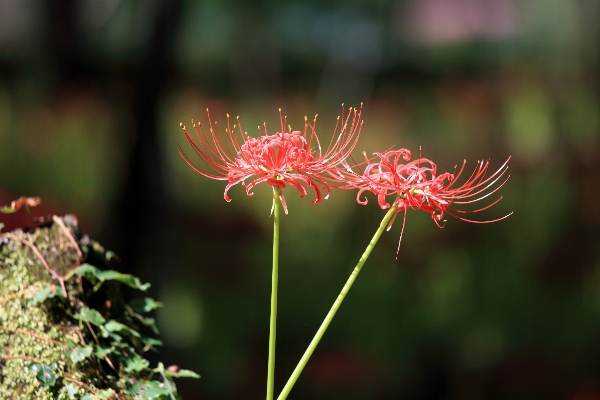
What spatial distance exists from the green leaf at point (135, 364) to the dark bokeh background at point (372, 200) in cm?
291

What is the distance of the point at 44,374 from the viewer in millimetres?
874

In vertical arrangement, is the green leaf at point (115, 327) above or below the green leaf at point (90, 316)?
below

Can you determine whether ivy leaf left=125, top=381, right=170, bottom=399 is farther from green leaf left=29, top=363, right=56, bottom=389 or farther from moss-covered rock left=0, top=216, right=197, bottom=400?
green leaf left=29, top=363, right=56, bottom=389

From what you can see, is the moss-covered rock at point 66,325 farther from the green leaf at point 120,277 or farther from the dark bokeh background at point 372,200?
the dark bokeh background at point 372,200

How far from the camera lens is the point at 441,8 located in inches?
188

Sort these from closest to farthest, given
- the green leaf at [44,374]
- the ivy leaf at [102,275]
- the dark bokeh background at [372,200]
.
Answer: the green leaf at [44,374] < the ivy leaf at [102,275] < the dark bokeh background at [372,200]

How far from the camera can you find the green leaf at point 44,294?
94 cm

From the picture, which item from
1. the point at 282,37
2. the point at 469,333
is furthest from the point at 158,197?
the point at 282,37

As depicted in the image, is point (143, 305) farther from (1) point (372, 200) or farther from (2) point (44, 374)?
(1) point (372, 200)

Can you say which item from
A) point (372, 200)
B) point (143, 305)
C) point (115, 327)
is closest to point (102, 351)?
point (115, 327)

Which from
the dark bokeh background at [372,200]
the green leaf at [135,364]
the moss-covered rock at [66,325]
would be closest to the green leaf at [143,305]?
the moss-covered rock at [66,325]

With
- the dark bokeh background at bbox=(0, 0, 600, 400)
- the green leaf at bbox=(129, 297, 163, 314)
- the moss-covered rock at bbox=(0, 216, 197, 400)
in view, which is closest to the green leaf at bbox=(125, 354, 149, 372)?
the moss-covered rock at bbox=(0, 216, 197, 400)

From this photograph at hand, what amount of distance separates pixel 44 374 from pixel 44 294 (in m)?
0.12

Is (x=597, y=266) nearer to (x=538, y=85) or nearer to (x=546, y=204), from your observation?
(x=546, y=204)
